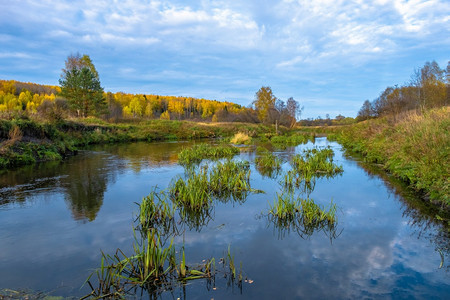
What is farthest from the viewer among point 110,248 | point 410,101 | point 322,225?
point 410,101

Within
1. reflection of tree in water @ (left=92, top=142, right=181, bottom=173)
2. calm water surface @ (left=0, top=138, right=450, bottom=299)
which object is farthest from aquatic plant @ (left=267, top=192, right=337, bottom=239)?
reflection of tree in water @ (left=92, top=142, right=181, bottom=173)

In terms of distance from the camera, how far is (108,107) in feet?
187

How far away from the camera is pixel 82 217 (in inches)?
261

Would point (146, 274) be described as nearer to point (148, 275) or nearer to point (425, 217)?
point (148, 275)

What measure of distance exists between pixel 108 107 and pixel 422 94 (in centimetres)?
5278

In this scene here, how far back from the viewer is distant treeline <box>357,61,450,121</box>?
2906 cm

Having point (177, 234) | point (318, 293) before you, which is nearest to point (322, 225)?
point (318, 293)

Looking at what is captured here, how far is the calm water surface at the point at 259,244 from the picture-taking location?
3.78m

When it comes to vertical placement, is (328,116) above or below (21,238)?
above

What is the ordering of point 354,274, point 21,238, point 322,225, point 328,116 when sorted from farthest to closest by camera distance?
point 328,116 → point 322,225 → point 21,238 → point 354,274

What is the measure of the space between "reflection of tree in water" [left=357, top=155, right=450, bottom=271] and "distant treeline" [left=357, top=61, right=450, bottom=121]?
1579 centimetres

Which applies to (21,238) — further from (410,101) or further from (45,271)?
(410,101)

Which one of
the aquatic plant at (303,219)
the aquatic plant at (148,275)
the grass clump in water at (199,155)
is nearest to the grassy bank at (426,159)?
the aquatic plant at (303,219)

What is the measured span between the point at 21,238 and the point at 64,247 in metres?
1.12
